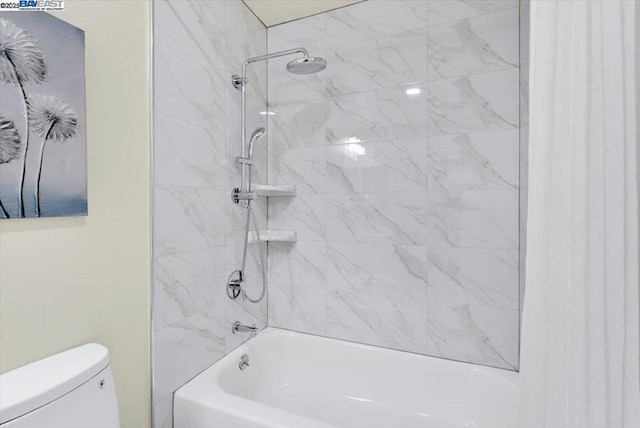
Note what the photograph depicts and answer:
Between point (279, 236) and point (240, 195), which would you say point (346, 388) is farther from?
point (240, 195)

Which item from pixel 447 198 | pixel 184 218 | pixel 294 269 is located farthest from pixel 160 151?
pixel 447 198

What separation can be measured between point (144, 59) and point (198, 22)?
0.43 m

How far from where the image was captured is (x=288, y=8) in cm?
195

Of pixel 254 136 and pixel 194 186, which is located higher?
pixel 254 136

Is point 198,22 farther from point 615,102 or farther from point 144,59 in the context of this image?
point 615,102

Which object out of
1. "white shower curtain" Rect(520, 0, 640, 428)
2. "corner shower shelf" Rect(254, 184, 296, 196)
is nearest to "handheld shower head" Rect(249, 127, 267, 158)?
"corner shower shelf" Rect(254, 184, 296, 196)

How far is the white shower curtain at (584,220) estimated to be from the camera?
0.49 meters

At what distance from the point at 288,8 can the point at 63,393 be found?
210 cm

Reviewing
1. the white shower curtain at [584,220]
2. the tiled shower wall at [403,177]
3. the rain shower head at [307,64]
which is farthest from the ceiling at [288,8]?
the white shower curtain at [584,220]

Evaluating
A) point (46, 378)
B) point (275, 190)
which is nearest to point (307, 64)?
point (275, 190)

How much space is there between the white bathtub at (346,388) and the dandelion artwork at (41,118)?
95 centimetres

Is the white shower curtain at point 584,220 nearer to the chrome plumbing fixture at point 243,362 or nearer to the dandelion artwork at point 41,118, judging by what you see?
the dandelion artwork at point 41,118

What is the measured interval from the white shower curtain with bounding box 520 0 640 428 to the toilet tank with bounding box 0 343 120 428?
1.09m

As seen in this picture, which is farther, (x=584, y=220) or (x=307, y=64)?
(x=307, y=64)
